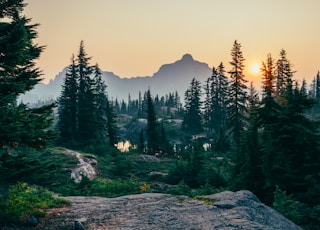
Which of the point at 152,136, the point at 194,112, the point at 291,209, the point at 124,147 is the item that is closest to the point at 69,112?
the point at 152,136

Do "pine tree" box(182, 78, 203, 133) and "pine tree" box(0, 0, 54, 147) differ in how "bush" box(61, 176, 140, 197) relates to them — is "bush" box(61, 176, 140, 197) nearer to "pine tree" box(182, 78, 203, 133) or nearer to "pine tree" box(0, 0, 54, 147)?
"pine tree" box(0, 0, 54, 147)

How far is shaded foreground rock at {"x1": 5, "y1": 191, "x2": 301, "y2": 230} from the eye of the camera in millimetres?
8804

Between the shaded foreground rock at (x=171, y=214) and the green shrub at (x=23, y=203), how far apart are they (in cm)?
59

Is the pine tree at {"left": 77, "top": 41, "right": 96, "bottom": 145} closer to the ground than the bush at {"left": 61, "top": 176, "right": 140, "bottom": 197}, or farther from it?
farther from it

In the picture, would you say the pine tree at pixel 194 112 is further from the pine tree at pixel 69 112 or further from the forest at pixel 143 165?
the forest at pixel 143 165

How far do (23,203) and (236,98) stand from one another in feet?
132

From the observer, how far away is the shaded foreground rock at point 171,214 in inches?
347

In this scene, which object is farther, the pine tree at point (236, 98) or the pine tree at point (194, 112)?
the pine tree at point (194, 112)

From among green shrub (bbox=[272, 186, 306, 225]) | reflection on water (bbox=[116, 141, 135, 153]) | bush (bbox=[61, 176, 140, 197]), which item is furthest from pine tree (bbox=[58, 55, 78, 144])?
green shrub (bbox=[272, 186, 306, 225])

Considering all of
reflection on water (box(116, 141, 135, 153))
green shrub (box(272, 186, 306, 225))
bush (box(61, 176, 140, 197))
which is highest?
reflection on water (box(116, 141, 135, 153))

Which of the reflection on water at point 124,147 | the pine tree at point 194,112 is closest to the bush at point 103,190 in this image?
the reflection on water at point 124,147

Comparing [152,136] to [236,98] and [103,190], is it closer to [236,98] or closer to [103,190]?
[236,98]

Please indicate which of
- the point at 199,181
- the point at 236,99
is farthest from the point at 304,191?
the point at 236,99

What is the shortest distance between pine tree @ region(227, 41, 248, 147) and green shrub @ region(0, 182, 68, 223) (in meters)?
34.8
